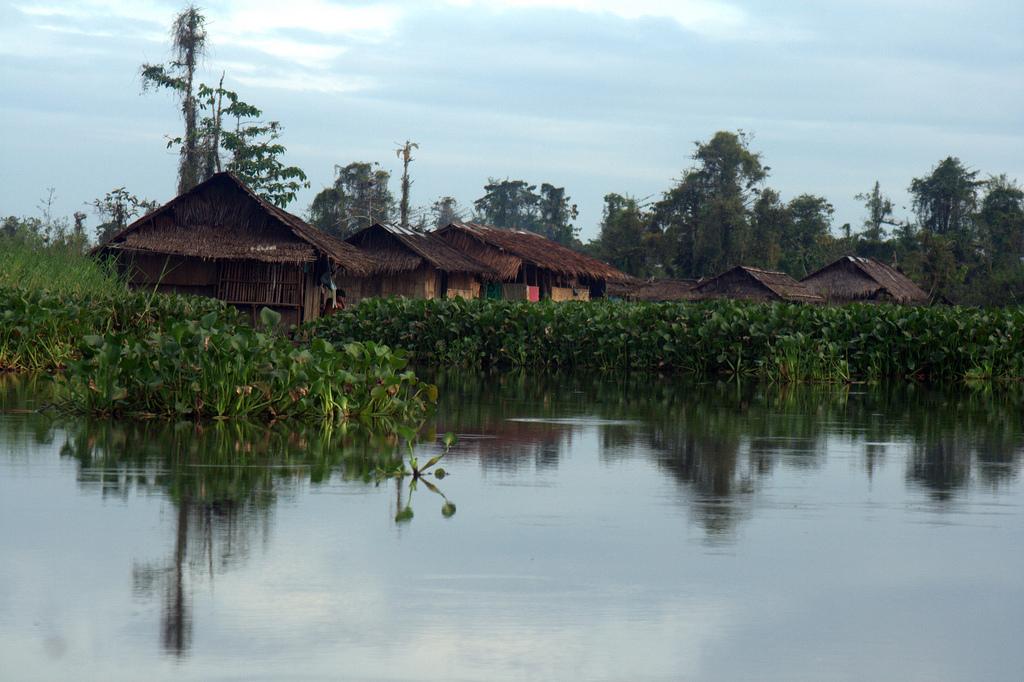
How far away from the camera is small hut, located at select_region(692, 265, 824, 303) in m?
52.0

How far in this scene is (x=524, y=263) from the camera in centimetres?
4522

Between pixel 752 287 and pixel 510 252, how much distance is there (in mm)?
12905

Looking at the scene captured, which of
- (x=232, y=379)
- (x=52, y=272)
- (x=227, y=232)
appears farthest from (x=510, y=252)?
(x=232, y=379)

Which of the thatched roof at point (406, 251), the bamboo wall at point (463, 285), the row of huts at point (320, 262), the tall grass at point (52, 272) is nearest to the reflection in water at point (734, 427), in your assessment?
the tall grass at point (52, 272)

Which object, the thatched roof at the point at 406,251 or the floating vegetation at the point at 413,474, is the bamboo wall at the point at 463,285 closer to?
the thatched roof at the point at 406,251

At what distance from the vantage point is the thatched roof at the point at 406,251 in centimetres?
3997

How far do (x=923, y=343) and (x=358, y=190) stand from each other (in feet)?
152

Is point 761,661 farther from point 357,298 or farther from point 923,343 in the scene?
point 357,298

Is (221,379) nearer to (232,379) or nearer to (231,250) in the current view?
(232,379)

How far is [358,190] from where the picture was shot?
67125 mm

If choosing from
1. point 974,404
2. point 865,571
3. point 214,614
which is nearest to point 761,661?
point 865,571

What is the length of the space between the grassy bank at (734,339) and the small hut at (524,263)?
51.5 feet

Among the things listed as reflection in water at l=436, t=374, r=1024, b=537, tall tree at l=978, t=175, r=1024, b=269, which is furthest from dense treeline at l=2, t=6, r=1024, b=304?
reflection in water at l=436, t=374, r=1024, b=537

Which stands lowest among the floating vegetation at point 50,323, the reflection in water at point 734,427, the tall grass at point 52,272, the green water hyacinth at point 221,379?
the reflection in water at point 734,427
